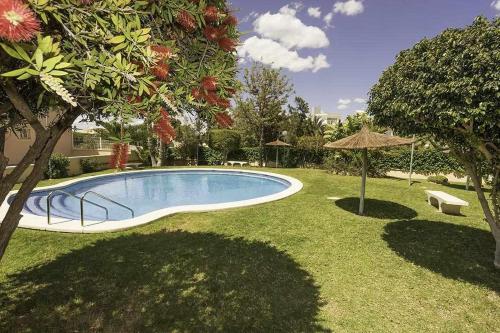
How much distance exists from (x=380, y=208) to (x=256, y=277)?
8.33m

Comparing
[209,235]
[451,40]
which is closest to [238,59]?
[451,40]

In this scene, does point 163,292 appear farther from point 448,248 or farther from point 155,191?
point 155,191

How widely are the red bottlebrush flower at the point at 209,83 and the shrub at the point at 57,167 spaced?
20658 millimetres

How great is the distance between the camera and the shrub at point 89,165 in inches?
910

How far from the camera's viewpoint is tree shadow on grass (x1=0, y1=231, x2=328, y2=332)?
190 inches

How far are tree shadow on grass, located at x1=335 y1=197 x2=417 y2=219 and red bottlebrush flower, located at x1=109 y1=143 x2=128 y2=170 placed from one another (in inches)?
428

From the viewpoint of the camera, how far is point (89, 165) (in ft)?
77.4

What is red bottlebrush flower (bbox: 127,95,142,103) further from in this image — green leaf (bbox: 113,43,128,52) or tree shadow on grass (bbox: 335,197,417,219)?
tree shadow on grass (bbox: 335,197,417,219)

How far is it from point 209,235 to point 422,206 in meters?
10.0

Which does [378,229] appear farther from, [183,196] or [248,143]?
[248,143]

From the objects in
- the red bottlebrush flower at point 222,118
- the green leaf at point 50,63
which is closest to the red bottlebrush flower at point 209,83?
the red bottlebrush flower at point 222,118

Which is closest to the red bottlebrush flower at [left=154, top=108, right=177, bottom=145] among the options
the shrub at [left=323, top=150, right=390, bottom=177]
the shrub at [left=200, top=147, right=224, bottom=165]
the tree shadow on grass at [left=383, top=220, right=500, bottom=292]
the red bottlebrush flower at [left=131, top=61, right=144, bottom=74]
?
the red bottlebrush flower at [left=131, top=61, right=144, bottom=74]

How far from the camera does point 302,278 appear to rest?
6461 millimetres

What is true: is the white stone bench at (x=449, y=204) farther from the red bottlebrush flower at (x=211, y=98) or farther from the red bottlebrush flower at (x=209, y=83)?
the red bottlebrush flower at (x=209, y=83)
